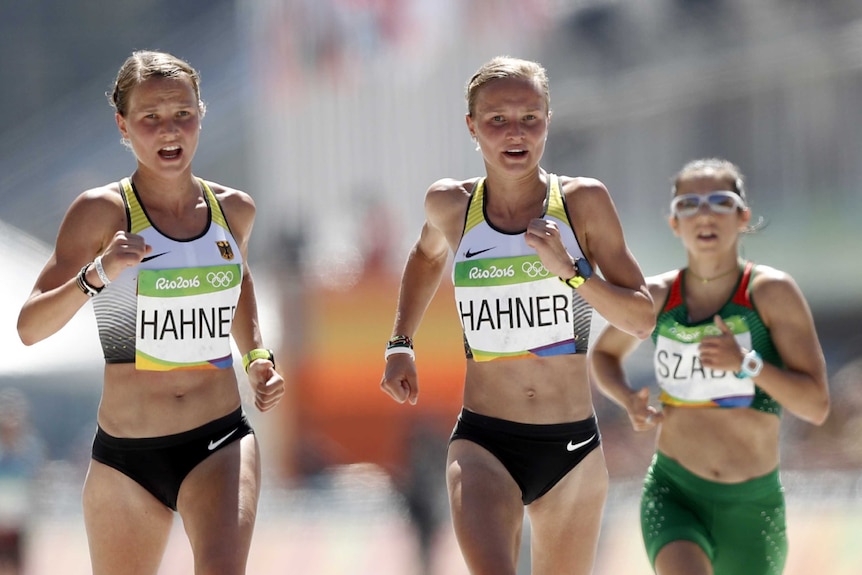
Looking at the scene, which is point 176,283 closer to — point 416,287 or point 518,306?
point 416,287

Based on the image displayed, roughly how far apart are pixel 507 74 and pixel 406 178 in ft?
36.4

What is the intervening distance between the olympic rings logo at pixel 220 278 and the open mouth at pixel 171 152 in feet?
1.23

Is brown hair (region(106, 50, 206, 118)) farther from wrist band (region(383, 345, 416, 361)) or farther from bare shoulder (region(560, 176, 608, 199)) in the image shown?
bare shoulder (region(560, 176, 608, 199))

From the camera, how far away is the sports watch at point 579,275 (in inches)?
135

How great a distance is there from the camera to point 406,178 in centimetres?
1469

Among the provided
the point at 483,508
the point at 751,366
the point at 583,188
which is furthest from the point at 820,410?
the point at 483,508

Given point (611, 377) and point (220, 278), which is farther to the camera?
point (611, 377)

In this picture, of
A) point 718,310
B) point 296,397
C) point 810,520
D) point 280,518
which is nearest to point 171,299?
point 718,310

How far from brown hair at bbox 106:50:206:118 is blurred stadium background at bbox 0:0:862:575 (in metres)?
6.63

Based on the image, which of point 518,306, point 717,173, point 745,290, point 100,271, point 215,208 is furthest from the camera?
point 717,173

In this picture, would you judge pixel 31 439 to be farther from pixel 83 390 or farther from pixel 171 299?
pixel 171 299

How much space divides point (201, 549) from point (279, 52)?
12361 millimetres

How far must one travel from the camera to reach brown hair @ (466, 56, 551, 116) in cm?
365

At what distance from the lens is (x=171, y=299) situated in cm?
354
